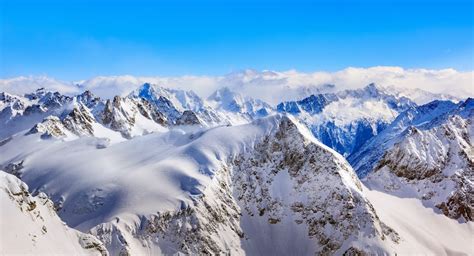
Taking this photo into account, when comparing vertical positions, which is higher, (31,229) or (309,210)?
(31,229)

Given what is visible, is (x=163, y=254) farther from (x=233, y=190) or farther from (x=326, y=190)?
(x=326, y=190)

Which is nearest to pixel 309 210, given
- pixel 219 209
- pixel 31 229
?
pixel 219 209

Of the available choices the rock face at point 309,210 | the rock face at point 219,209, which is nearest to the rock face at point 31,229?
the rock face at point 219,209

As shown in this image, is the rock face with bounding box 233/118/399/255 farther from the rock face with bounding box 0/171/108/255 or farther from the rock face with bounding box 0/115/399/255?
the rock face with bounding box 0/171/108/255

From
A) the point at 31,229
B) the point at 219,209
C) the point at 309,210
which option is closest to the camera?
the point at 31,229

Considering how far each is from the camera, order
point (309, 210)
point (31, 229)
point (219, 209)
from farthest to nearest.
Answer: point (309, 210) < point (219, 209) < point (31, 229)

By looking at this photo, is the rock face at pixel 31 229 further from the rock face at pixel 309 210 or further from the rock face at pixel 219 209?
the rock face at pixel 309 210

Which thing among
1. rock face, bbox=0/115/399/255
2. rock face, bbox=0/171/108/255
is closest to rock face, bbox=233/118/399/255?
rock face, bbox=0/115/399/255

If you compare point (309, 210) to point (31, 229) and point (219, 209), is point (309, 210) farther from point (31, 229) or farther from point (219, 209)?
point (31, 229)

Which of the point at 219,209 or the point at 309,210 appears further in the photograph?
the point at 309,210
